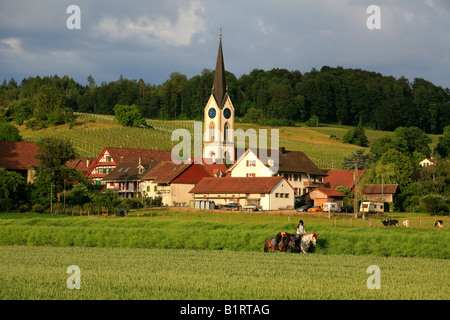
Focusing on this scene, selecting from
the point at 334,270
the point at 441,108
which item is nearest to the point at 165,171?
the point at 334,270

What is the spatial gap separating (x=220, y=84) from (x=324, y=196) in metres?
44.3

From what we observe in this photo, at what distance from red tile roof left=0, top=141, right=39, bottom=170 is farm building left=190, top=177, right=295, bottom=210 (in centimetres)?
2752

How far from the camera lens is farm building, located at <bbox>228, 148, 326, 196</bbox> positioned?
8419 centimetres

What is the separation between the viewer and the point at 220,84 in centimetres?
11631

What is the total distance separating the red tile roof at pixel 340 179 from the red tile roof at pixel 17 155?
45958mm

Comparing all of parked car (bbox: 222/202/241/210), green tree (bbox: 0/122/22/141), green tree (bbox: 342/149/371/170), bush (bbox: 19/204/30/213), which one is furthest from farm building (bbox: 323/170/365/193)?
green tree (bbox: 0/122/22/141)

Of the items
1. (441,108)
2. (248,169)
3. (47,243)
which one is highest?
(441,108)

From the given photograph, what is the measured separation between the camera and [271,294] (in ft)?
54.0

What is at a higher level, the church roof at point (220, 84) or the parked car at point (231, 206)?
the church roof at point (220, 84)

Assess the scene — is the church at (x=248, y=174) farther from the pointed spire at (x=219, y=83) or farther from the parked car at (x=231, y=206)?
the parked car at (x=231, y=206)

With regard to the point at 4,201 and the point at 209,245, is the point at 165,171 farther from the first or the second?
the point at 209,245

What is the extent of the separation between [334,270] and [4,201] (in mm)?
45754

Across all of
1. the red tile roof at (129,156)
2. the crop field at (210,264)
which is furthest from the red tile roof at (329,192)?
the crop field at (210,264)

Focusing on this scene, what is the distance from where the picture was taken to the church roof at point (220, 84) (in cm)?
11500
